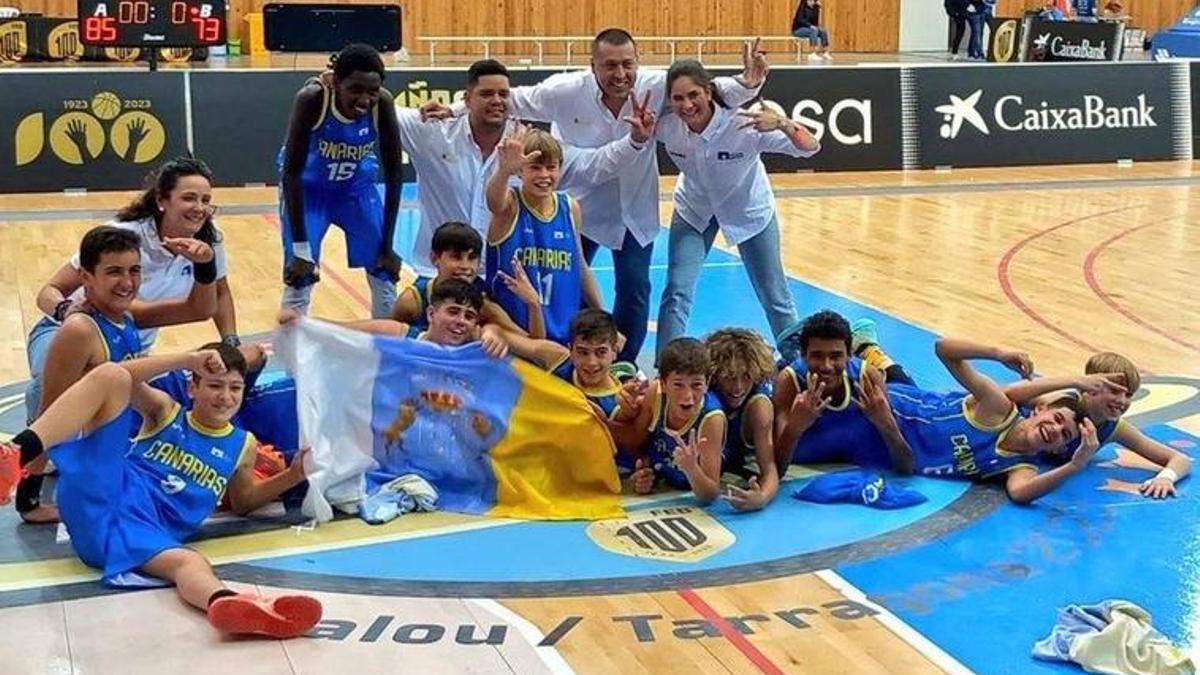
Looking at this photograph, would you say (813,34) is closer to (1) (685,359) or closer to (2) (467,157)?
(2) (467,157)

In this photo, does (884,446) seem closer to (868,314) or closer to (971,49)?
(868,314)

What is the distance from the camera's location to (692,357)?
594cm

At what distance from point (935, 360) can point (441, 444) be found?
3.38m

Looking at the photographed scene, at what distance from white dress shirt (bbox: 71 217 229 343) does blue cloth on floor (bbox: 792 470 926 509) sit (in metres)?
2.64

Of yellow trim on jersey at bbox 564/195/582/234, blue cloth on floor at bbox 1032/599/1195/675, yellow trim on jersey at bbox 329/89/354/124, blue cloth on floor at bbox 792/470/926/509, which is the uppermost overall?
yellow trim on jersey at bbox 329/89/354/124

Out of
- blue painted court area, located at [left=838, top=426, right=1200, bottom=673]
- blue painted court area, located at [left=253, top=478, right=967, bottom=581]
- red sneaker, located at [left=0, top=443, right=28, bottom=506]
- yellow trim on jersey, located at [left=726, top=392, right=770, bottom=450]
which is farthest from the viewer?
yellow trim on jersey, located at [left=726, top=392, right=770, bottom=450]

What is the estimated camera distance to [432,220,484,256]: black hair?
249 inches

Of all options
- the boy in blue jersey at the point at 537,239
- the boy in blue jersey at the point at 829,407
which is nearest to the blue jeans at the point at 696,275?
the boy in blue jersey at the point at 537,239

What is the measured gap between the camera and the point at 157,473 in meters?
5.46

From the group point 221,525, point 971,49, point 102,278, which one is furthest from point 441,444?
point 971,49

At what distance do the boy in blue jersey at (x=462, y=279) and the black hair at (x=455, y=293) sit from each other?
0.05 m

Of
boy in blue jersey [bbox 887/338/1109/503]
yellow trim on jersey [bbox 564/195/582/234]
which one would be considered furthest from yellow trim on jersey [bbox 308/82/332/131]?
boy in blue jersey [bbox 887/338/1109/503]

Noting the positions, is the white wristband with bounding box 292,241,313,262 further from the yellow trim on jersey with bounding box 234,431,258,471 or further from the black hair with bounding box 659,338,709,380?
the black hair with bounding box 659,338,709,380

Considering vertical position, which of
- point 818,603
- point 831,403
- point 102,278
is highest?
point 102,278
